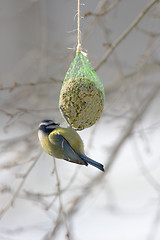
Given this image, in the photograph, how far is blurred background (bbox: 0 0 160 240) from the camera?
9.25 feet

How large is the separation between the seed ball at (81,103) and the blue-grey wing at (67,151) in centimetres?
11

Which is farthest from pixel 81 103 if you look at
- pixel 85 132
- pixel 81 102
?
pixel 85 132

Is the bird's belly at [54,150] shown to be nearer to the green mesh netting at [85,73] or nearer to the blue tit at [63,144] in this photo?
the blue tit at [63,144]

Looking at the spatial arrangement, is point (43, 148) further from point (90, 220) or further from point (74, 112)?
point (90, 220)

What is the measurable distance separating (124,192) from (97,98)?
4.74 metres

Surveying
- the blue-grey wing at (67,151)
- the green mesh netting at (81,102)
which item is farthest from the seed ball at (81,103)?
the blue-grey wing at (67,151)

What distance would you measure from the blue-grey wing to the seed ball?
11 centimetres

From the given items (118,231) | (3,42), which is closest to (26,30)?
(3,42)

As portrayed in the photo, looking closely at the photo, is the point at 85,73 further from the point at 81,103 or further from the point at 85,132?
the point at 85,132

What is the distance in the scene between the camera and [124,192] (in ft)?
22.0

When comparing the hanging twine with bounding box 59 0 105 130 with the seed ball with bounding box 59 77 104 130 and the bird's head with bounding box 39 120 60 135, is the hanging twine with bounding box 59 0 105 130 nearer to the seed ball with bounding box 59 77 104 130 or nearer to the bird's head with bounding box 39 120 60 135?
the seed ball with bounding box 59 77 104 130

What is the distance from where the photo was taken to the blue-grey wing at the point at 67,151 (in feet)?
6.98

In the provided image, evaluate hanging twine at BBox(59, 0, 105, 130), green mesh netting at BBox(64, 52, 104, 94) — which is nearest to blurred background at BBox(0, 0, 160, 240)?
green mesh netting at BBox(64, 52, 104, 94)

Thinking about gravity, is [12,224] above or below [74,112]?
below
